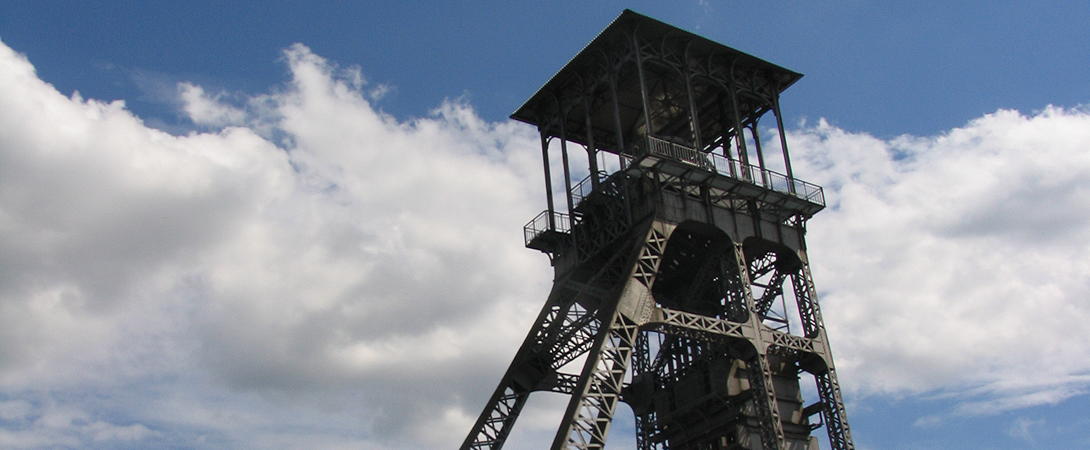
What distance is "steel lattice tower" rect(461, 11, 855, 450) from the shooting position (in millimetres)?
30891

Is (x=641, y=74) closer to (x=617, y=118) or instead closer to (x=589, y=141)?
(x=617, y=118)

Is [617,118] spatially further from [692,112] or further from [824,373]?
[824,373]

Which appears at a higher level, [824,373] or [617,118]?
[617,118]

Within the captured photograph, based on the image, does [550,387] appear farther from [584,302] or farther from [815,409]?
[815,409]

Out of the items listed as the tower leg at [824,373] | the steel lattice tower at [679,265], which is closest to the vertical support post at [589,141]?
the steel lattice tower at [679,265]

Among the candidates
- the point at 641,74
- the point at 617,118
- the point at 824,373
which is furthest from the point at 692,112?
the point at 824,373

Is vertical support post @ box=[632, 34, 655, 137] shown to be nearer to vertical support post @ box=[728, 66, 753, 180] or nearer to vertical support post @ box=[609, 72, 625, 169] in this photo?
vertical support post @ box=[609, 72, 625, 169]

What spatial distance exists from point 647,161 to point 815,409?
9091mm

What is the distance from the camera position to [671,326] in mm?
30375

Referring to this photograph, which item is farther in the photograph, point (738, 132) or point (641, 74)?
point (738, 132)

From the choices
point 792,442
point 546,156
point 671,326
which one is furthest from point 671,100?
point 792,442

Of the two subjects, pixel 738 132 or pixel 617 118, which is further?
pixel 738 132

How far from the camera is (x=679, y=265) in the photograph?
35188mm

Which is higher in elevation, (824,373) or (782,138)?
(782,138)
